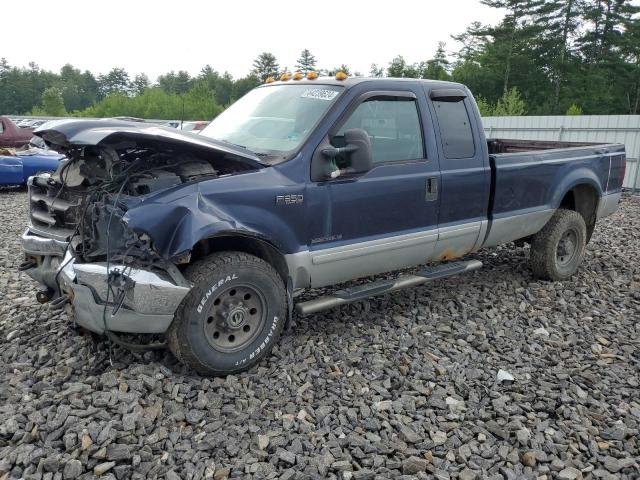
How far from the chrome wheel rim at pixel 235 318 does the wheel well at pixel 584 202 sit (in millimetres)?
4174

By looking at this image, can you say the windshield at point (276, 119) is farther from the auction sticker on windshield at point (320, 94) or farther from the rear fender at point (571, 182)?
the rear fender at point (571, 182)

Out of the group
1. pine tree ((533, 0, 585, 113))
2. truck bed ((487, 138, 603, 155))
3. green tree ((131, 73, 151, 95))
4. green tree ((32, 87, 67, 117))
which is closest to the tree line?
pine tree ((533, 0, 585, 113))

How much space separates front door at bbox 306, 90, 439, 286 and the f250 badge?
0.08 metres

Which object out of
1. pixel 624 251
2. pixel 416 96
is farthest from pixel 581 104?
pixel 416 96

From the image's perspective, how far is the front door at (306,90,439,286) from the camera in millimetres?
4109

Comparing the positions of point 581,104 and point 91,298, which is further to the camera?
point 581,104

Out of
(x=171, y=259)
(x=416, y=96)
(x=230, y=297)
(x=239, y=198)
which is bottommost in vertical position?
(x=230, y=297)

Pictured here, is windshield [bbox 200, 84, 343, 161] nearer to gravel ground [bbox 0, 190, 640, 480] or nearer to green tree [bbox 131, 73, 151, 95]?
gravel ground [bbox 0, 190, 640, 480]

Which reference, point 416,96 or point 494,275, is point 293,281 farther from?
point 494,275

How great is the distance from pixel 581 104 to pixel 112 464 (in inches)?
1919

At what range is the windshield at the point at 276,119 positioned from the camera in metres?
4.16

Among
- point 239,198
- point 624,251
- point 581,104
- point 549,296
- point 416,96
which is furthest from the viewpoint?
point 581,104

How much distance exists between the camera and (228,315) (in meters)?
3.65

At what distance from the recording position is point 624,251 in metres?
7.55
